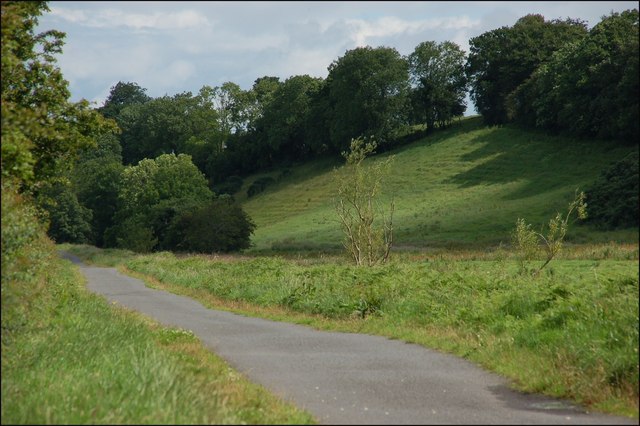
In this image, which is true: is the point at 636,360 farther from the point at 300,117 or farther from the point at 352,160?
the point at 300,117

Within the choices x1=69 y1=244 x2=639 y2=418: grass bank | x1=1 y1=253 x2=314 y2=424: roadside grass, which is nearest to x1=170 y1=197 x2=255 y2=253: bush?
x1=69 y1=244 x2=639 y2=418: grass bank

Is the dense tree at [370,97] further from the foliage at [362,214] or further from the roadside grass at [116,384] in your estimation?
the roadside grass at [116,384]

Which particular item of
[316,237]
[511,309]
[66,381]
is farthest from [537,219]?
[66,381]

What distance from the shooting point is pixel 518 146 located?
8400 cm

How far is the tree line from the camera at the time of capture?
231 ft

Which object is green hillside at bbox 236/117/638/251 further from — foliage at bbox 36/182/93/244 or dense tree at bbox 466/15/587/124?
foliage at bbox 36/182/93/244

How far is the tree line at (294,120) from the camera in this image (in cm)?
7031

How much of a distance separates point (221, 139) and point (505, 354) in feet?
375

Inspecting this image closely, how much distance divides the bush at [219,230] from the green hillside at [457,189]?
2367 mm

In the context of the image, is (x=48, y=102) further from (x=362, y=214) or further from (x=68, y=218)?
(x=68, y=218)

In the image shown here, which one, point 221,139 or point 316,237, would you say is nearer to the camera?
point 316,237

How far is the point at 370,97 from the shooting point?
9881cm

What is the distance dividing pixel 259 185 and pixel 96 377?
9505 centimetres

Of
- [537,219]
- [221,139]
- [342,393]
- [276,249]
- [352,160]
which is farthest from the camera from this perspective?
[221,139]
